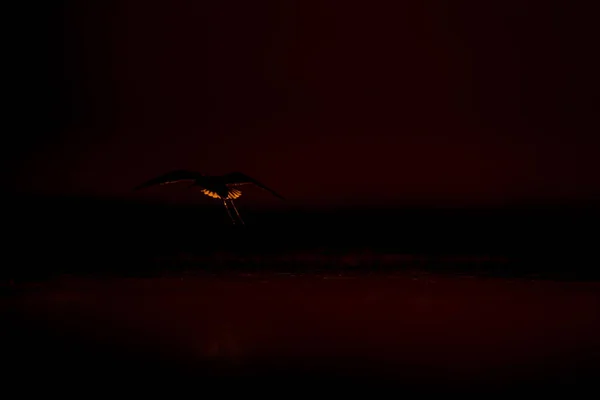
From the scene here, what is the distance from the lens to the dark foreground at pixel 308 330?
2.25m

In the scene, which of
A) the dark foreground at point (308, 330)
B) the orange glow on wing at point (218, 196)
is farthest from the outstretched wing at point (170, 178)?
the dark foreground at point (308, 330)

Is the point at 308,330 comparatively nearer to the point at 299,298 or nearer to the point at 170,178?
the point at 299,298

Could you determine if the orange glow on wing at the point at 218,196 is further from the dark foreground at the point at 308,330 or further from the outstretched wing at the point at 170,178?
the dark foreground at the point at 308,330

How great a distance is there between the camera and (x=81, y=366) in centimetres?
233

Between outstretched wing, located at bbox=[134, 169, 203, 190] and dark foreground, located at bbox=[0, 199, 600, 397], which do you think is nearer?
dark foreground, located at bbox=[0, 199, 600, 397]

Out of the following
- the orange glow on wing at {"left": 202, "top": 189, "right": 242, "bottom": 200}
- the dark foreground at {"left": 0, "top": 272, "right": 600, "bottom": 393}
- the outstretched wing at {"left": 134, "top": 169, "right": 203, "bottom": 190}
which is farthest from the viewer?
the orange glow on wing at {"left": 202, "top": 189, "right": 242, "bottom": 200}

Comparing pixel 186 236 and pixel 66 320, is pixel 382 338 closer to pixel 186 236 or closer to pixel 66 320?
pixel 66 320

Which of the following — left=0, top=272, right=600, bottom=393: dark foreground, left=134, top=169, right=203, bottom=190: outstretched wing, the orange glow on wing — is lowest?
left=0, top=272, right=600, bottom=393: dark foreground

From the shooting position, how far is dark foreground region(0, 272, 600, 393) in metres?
2.25

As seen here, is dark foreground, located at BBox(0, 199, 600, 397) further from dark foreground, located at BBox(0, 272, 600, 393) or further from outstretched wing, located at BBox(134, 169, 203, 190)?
outstretched wing, located at BBox(134, 169, 203, 190)

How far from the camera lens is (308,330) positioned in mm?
2740

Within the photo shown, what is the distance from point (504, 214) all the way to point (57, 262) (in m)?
2.94

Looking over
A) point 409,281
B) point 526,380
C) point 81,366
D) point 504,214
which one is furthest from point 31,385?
point 504,214

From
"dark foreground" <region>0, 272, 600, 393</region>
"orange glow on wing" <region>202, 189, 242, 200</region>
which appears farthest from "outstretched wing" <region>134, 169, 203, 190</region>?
"dark foreground" <region>0, 272, 600, 393</region>
